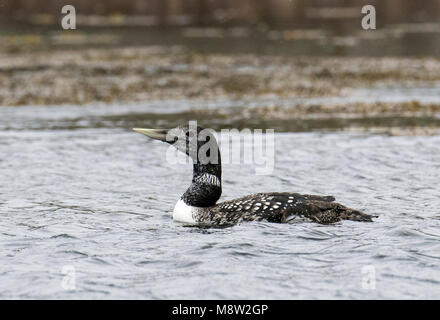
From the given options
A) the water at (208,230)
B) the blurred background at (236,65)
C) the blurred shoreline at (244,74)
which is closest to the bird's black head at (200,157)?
the water at (208,230)

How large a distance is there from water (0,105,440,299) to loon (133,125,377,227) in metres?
0.16

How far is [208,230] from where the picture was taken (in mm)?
9148

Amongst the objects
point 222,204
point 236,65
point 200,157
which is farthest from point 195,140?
point 236,65

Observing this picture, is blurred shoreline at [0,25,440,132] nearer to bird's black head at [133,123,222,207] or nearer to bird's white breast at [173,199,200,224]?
bird's black head at [133,123,222,207]

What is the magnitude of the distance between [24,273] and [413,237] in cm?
396

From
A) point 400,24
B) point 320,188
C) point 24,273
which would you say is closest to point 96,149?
point 320,188

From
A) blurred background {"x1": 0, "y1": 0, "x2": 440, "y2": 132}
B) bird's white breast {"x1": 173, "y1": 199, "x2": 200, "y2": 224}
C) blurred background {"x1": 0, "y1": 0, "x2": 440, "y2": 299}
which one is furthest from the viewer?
blurred background {"x1": 0, "y1": 0, "x2": 440, "y2": 132}

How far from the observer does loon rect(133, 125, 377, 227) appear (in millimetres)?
9016

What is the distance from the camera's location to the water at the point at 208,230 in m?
7.21

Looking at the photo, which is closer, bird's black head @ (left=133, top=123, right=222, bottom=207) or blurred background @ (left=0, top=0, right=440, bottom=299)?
blurred background @ (left=0, top=0, right=440, bottom=299)

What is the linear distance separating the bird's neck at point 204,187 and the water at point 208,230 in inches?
18.6

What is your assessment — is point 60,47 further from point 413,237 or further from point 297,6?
point 413,237

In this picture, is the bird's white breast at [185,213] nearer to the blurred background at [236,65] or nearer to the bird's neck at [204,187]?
the bird's neck at [204,187]

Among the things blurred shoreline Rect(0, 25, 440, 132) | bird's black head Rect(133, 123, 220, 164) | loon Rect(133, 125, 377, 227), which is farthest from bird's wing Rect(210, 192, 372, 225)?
blurred shoreline Rect(0, 25, 440, 132)
